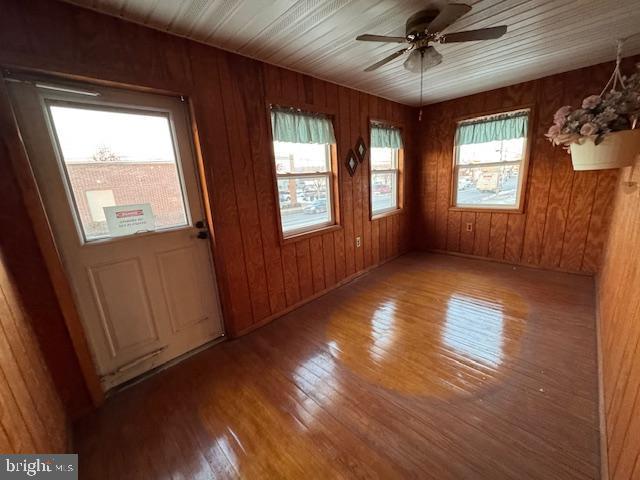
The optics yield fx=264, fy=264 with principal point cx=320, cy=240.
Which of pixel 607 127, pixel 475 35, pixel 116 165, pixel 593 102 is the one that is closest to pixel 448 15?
pixel 475 35

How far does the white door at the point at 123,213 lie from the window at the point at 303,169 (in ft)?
2.70

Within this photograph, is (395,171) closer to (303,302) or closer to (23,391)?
(303,302)

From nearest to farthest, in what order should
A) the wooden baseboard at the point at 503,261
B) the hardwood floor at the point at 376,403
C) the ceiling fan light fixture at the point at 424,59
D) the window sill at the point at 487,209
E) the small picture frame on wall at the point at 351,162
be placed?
the hardwood floor at the point at 376,403 < the ceiling fan light fixture at the point at 424,59 < the small picture frame on wall at the point at 351,162 < the wooden baseboard at the point at 503,261 < the window sill at the point at 487,209

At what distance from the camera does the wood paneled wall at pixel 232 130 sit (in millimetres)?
1375

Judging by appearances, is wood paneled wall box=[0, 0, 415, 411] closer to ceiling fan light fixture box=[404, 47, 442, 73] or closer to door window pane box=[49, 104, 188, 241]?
door window pane box=[49, 104, 188, 241]

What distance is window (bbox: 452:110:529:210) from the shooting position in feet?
11.0

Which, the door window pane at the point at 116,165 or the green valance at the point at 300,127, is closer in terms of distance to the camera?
the door window pane at the point at 116,165

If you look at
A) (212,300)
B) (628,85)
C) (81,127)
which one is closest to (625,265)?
(628,85)

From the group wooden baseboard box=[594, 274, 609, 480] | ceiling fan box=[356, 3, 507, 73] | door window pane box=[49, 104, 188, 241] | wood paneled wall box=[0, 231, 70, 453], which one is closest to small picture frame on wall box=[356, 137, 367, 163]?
ceiling fan box=[356, 3, 507, 73]

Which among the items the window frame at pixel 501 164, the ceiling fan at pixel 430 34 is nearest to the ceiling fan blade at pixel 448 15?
the ceiling fan at pixel 430 34

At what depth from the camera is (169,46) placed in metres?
1.75

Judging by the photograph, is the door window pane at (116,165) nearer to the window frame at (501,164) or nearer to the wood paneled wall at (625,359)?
the wood paneled wall at (625,359)

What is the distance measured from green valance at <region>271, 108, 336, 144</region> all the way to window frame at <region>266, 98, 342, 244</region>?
0.05 metres

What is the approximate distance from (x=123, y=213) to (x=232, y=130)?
99 centimetres
